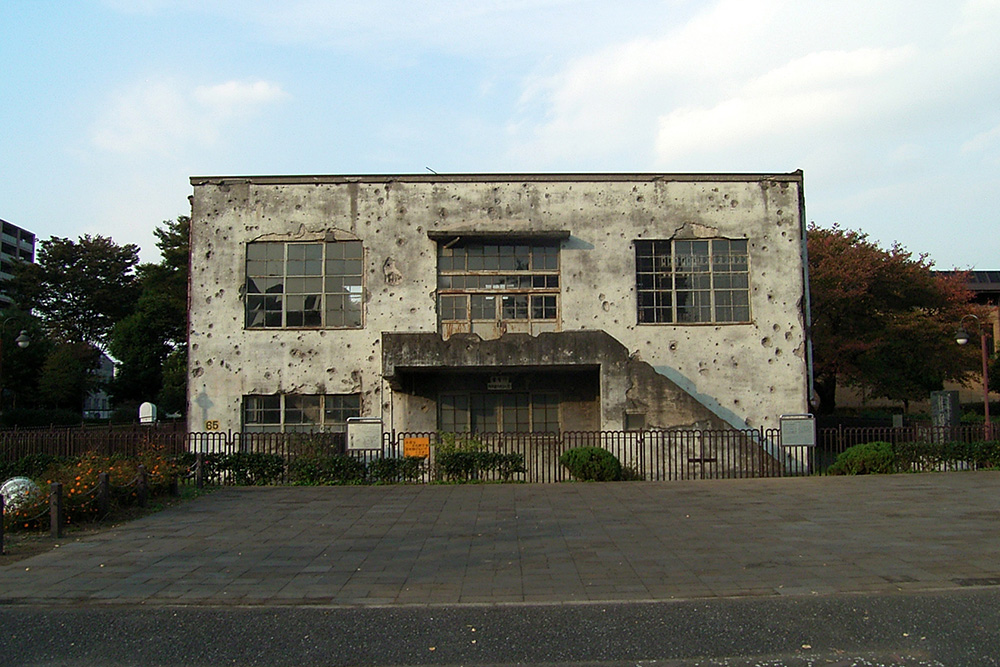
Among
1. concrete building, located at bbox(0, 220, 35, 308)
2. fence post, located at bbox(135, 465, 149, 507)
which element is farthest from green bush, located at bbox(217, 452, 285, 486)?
concrete building, located at bbox(0, 220, 35, 308)

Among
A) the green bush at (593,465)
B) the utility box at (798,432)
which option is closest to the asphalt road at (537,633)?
the green bush at (593,465)

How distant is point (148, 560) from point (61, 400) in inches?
1700

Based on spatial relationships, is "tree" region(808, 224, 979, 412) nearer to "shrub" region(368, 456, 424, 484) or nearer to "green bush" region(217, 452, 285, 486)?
"shrub" region(368, 456, 424, 484)

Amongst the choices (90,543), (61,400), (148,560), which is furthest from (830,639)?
(61,400)

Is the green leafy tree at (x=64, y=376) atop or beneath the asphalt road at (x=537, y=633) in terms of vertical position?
atop

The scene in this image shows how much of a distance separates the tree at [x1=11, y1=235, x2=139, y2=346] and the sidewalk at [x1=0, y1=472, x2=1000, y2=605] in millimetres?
48115

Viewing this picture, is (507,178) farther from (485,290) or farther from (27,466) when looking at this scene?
(27,466)

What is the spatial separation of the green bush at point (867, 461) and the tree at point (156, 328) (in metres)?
37.5

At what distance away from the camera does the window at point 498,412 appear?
22297mm

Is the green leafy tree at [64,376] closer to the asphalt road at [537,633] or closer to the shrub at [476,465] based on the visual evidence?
the shrub at [476,465]

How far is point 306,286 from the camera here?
2211 centimetres

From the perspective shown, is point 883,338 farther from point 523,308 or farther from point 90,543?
point 90,543

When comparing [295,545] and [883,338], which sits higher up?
[883,338]

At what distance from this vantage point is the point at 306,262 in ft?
72.9
